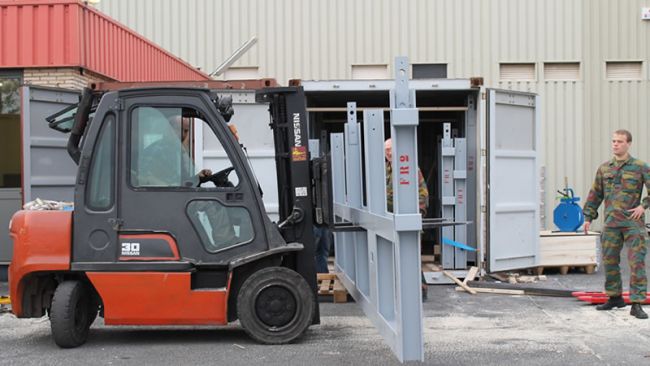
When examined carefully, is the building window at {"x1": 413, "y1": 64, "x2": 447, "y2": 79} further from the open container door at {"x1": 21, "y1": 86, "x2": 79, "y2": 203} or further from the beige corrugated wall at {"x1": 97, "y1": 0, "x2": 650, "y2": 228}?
the open container door at {"x1": 21, "y1": 86, "x2": 79, "y2": 203}

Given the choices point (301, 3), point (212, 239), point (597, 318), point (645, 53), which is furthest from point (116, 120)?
point (645, 53)

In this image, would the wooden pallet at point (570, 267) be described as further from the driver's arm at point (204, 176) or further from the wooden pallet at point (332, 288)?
the driver's arm at point (204, 176)

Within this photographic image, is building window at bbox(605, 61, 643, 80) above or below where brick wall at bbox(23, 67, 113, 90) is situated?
above

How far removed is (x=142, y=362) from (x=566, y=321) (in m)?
4.14

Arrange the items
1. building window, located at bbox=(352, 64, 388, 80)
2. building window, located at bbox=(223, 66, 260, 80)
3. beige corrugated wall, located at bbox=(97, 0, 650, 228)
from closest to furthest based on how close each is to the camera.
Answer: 1. beige corrugated wall, located at bbox=(97, 0, 650, 228)
2. building window, located at bbox=(352, 64, 388, 80)
3. building window, located at bbox=(223, 66, 260, 80)

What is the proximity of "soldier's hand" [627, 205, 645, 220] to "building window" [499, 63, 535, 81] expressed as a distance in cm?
1073

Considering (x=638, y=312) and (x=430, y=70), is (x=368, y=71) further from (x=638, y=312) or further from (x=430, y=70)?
(x=638, y=312)

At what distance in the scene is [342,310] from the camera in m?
8.35

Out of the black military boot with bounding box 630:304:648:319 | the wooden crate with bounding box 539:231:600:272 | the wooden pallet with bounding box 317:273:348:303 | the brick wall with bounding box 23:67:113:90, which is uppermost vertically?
the brick wall with bounding box 23:67:113:90

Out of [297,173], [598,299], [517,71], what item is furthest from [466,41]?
[297,173]

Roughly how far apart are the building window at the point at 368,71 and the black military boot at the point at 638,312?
11.5 m

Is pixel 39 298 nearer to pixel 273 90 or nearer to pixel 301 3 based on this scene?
pixel 273 90

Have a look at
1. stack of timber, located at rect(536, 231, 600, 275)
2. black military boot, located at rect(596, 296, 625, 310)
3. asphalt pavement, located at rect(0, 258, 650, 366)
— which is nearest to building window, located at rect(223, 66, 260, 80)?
stack of timber, located at rect(536, 231, 600, 275)

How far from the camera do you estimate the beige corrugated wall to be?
18.0 m
